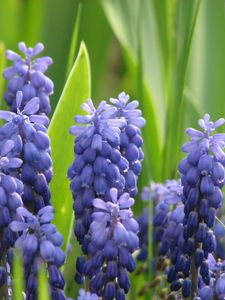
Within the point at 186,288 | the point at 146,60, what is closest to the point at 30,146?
the point at 186,288

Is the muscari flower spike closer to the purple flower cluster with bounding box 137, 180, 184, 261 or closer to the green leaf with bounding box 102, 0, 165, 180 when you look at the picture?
the purple flower cluster with bounding box 137, 180, 184, 261

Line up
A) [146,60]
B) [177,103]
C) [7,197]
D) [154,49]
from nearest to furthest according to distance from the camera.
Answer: [7,197], [177,103], [146,60], [154,49]

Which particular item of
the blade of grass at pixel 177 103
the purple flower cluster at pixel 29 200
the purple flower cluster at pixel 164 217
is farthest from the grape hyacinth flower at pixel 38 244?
the blade of grass at pixel 177 103

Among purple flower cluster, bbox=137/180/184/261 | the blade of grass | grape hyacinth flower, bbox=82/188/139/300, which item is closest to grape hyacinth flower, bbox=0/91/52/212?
grape hyacinth flower, bbox=82/188/139/300

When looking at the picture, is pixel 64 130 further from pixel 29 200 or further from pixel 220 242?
pixel 220 242

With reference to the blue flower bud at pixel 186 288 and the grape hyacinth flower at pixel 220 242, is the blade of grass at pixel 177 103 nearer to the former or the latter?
the grape hyacinth flower at pixel 220 242

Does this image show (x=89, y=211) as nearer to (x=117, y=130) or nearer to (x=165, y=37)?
(x=117, y=130)

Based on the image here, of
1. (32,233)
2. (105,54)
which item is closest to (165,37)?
(105,54)
